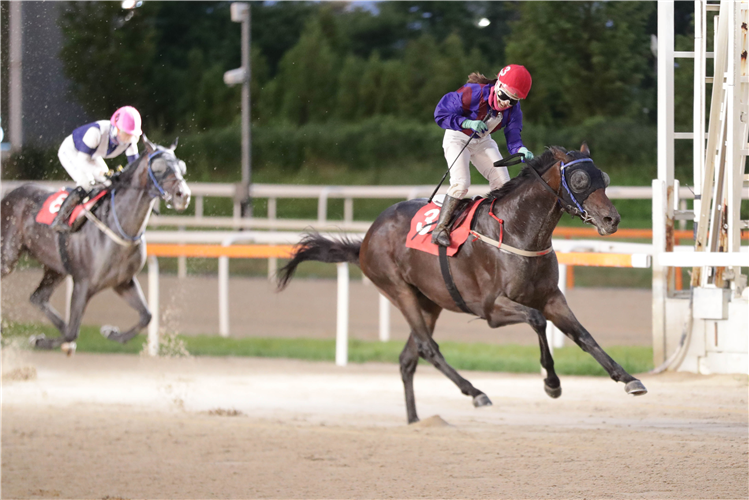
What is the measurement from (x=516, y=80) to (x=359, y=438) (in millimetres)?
1981

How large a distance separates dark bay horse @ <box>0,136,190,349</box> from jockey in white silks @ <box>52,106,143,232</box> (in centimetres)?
7

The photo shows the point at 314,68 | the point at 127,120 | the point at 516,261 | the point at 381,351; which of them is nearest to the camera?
the point at 127,120

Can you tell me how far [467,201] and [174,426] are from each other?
1983 mm

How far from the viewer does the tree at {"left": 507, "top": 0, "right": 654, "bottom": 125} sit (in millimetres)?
4090

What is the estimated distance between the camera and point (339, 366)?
6.41 metres

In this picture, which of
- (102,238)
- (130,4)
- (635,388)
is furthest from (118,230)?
(635,388)

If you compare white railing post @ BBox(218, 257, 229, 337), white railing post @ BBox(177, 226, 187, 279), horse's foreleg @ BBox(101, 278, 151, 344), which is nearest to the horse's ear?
horse's foreleg @ BBox(101, 278, 151, 344)

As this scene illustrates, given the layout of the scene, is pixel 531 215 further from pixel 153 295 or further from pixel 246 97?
pixel 153 295

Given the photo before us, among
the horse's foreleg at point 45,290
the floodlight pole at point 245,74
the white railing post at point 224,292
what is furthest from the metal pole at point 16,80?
the white railing post at point 224,292

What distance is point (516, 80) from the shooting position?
3100mm

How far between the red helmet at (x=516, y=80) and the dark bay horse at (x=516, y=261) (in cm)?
28

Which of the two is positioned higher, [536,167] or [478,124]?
[478,124]

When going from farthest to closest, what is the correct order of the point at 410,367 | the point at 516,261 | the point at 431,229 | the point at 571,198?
1. the point at 410,367
2. the point at 431,229
3. the point at 516,261
4. the point at 571,198

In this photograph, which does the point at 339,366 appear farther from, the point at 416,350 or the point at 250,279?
the point at 250,279
